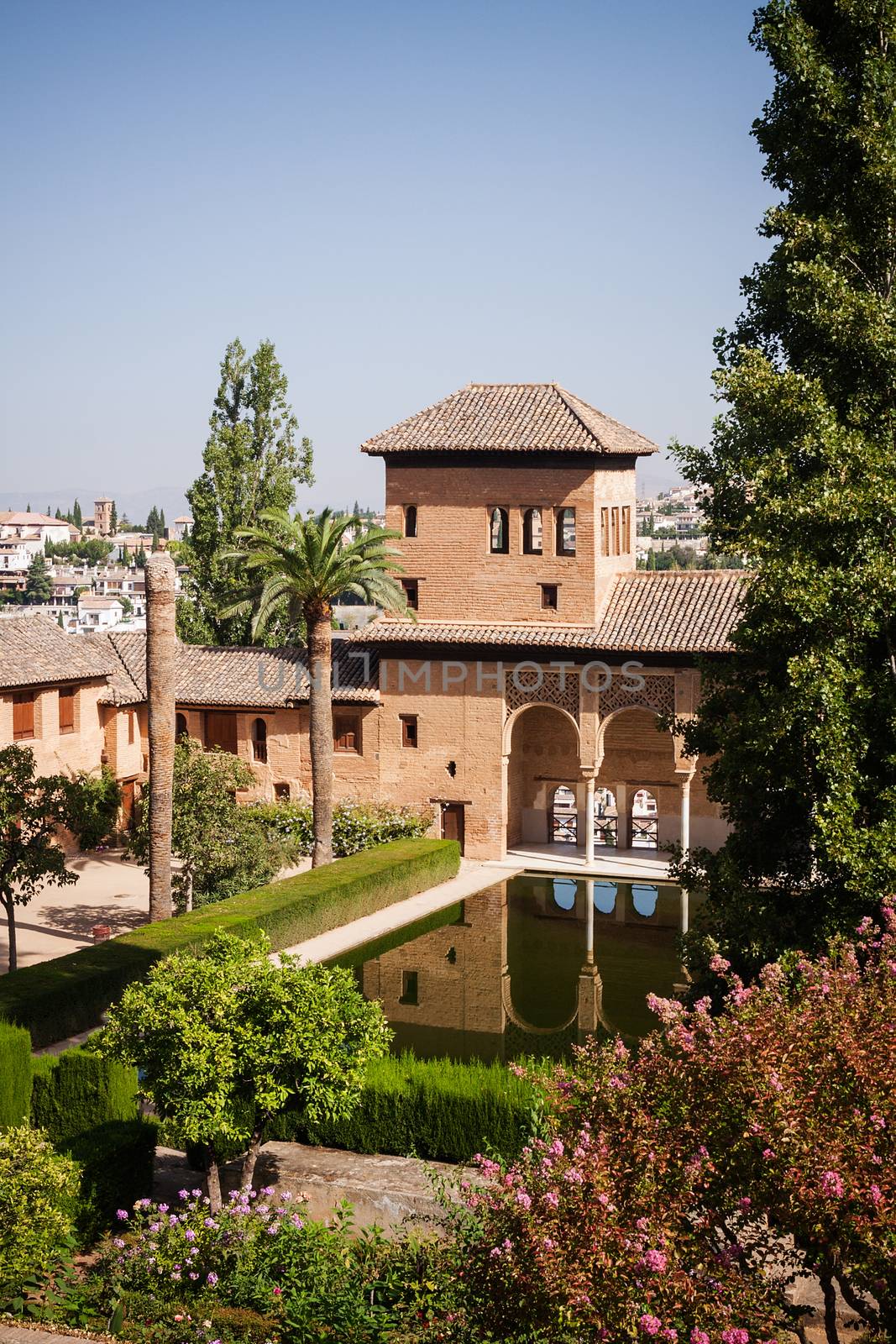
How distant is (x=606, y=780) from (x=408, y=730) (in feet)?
16.4

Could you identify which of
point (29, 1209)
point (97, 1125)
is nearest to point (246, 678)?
point (97, 1125)

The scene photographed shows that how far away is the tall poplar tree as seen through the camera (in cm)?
1714

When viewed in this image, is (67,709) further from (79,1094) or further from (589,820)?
(79,1094)

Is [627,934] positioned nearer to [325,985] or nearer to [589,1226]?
[325,985]

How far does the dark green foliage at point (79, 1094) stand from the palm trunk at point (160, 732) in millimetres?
9199

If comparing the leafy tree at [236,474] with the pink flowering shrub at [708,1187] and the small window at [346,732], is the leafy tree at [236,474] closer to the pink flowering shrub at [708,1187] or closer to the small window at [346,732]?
the small window at [346,732]

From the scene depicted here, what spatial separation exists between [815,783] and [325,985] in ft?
19.5

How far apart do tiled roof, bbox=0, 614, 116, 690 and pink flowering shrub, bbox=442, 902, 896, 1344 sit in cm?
2613

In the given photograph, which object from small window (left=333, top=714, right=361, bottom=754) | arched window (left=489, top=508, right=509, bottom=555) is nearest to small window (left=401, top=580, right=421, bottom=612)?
arched window (left=489, top=508, right=509, bottom=555)

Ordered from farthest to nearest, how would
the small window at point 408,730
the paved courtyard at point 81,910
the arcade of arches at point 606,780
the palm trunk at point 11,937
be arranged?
the small window at point 408,730 → the arcade of arches at point 606,780 → the paved courtyard at point 81,910 → the palm trunk at point 11,937

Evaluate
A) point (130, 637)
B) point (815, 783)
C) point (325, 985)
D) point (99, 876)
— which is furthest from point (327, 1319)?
point (130, 637)

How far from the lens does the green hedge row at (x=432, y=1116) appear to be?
690 inches

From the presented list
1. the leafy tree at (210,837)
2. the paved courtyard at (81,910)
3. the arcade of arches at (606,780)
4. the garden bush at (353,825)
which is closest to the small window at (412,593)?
the arcade of arches at (606,780)

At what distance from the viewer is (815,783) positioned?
1745 centimetres
